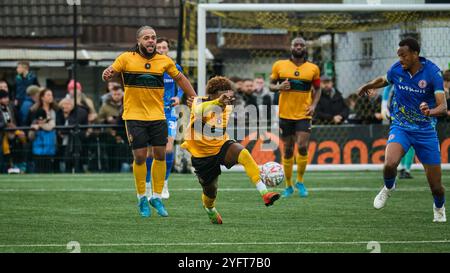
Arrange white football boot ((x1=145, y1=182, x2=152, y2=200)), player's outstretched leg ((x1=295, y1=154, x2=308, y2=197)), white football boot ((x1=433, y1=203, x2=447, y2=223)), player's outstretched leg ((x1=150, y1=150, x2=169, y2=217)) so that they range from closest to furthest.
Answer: white football boot ((x1=433, y1=203, x2=447, y2=223))
player's outstretched leg ((x1=150, y1=150, x2=169, y2=217))
white football boot ((x1=145, y1=182, x2=152, y2=200))
player's outstretched leg ((x1=295, y1=154, x2=308, y2=197))

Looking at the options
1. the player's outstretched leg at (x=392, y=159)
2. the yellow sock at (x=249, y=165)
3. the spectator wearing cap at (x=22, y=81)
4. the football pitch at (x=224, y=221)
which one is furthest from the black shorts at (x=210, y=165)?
the spectator wearing cap at (x=22, y=81)

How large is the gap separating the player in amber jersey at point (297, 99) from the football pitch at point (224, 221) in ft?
2.56

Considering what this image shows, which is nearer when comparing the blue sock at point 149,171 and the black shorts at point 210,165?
the black shorts at point 210,165

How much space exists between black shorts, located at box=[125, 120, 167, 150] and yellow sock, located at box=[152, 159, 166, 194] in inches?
11.6

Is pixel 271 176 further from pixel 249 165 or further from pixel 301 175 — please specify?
pixel 301 175

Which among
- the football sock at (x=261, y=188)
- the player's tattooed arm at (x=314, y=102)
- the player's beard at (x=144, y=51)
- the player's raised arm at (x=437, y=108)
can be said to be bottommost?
the football sock at (x=261, y=188)

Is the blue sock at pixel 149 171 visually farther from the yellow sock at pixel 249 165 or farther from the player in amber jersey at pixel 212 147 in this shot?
the yellow sock at pixel 249 165

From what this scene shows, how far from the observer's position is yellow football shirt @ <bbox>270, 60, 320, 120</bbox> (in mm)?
17109

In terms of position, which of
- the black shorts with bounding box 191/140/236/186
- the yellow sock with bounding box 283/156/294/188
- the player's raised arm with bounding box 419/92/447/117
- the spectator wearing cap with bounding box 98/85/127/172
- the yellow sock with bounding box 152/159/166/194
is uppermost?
the player's raised arm with bounding box 419/92/447/117

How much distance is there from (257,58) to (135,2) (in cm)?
332

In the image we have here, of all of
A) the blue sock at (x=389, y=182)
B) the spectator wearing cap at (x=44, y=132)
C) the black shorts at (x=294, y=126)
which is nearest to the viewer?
the blue sock at (x=389, y=182)

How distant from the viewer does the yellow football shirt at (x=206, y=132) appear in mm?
12234

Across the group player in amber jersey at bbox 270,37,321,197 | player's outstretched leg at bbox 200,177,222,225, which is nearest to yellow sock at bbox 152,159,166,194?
player's outstretched leg at bbox 200,177,222,225

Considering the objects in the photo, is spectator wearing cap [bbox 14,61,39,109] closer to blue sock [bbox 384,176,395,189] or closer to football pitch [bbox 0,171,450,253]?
football pitch [bbox 0,171,450,253]
